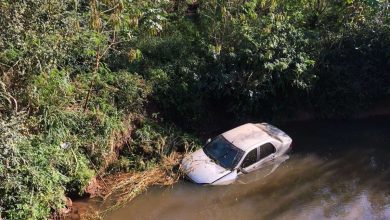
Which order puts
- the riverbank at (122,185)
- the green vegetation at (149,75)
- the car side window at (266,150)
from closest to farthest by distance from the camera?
the green vegetation at (149,75), the riverbank at (122,185), the car side window at (266,150)

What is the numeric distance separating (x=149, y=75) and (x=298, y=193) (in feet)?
18.5

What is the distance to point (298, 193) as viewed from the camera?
11484 millimetres

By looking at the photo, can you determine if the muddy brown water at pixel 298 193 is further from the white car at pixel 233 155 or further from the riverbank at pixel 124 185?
the white car at pixel 233 155

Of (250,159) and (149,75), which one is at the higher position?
(149,75)

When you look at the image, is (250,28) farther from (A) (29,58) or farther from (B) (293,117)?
(A) (29,58)

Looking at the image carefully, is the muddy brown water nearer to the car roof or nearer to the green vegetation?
the car roof

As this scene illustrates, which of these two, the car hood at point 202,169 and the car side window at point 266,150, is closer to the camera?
the car hood at point 202,169

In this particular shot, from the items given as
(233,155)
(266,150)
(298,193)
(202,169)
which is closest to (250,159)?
(233,155)

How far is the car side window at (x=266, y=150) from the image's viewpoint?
38.7 feet

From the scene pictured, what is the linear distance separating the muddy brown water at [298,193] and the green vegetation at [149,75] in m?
1.57

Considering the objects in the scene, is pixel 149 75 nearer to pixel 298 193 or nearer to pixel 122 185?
pixel 122 185

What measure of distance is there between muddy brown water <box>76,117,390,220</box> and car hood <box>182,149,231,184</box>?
24 centimetres

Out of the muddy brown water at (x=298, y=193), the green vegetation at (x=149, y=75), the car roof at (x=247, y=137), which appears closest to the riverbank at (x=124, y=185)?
the muddy brown water at (x=298, y=193)

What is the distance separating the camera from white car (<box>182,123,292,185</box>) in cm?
1129
